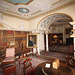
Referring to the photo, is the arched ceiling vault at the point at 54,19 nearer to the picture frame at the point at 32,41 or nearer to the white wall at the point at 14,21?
the picture frame at the point at 32,41

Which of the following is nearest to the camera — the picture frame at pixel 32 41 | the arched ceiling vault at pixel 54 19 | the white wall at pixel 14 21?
the arched ceiling vault at pixel 54 19

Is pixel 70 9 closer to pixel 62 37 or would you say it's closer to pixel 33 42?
pixel 33 42

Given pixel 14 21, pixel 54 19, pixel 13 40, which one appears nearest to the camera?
pixel 13 40

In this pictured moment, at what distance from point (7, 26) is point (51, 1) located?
413 centimetres

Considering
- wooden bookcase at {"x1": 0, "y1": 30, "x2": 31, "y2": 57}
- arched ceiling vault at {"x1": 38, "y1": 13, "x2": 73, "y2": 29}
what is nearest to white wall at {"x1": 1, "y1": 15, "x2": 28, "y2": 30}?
wooden bookcase at {"x1": 0, "y1": 30, "x2": 31, "y2": 57}

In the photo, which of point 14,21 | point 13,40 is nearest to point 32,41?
point 13,40


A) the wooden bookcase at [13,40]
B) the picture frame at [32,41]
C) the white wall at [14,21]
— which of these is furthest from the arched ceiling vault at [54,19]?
the wooden bookcase at [13,40]

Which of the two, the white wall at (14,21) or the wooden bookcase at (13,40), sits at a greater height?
the white wall at (14,21)

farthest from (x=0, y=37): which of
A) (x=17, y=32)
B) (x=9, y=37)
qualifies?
(x=17, y=32)

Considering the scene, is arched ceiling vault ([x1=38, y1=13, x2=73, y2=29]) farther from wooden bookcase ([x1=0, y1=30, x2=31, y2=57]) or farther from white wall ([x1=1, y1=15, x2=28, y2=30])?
wooden bookcase ([x1=0, y1=30, x2=31, y2=57])

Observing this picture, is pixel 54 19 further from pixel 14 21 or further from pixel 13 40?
pixel 13 40

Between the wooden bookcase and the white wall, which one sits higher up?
the white wall

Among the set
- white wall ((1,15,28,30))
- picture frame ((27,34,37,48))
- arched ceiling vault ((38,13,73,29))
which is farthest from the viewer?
picture frame ((27,34,37,48))

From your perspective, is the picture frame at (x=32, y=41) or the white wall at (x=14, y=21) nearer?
the white wall at (x=14, y=21)
